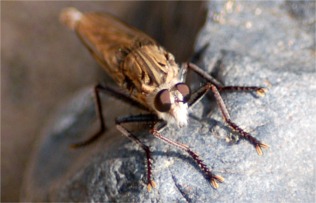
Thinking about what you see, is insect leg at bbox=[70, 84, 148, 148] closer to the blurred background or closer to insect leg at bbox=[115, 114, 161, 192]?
insect leg at bbox=[115, 114, 161, 192]

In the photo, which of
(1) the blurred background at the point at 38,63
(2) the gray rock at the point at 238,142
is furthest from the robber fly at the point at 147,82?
(1) the blurred background at the point at 38,63

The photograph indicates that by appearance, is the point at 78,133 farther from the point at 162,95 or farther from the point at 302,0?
the point at 302,0

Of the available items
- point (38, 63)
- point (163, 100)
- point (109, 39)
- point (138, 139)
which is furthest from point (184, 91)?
point (38, 63)

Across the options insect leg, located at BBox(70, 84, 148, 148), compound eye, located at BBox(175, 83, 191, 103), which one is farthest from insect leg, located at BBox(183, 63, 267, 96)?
insect leg, located at BBox(70, 84, 148, 148)

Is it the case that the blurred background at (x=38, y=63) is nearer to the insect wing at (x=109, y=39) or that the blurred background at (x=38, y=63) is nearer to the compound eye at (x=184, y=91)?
the insect wing at (x=109, y=39)

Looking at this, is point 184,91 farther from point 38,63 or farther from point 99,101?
point 38,63

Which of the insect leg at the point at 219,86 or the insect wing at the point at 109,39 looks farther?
the insect wing at the point at 109,39
